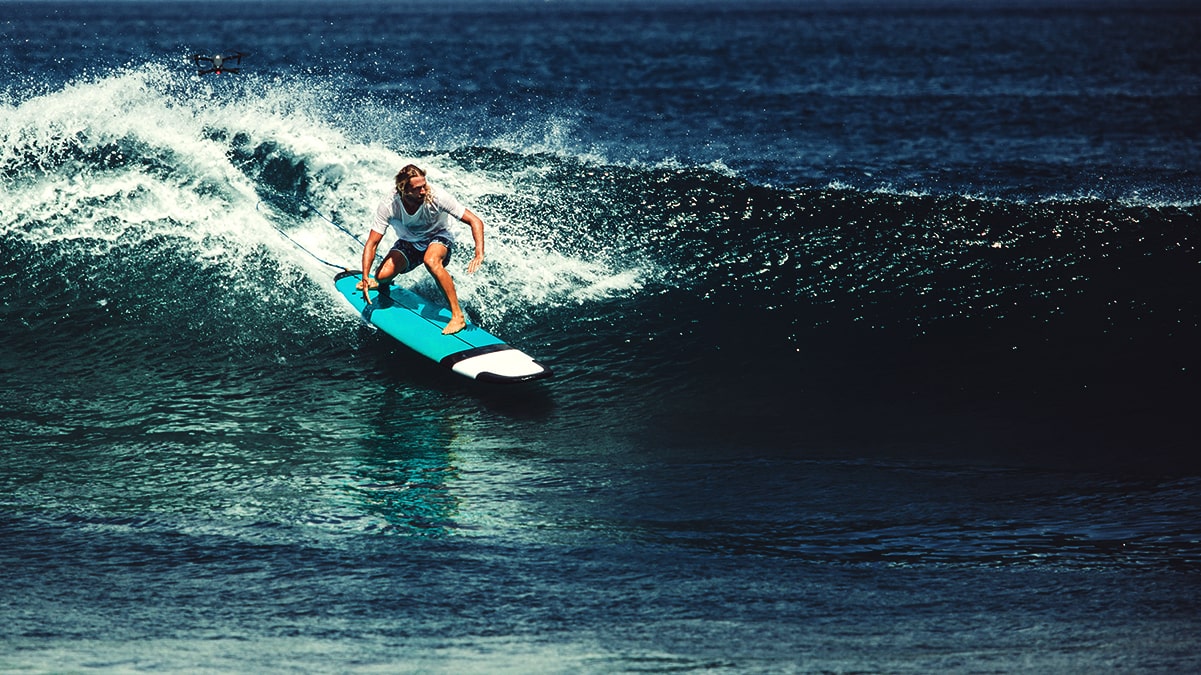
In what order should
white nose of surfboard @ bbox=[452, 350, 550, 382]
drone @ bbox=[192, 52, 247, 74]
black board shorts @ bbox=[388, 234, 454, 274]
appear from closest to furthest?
white nose of surfboard @ bbox=[452, 350, 550, 382], black board shorts @ bbox=[388, 234, 454, 274], drone @ bbox=[192, 52, 247, 74]

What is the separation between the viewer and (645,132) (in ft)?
90.3

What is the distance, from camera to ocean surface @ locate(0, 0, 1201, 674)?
563 centimetres

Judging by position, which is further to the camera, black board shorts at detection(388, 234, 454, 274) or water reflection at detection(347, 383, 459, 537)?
black board shorts at detection(388, 234, 454, 274)

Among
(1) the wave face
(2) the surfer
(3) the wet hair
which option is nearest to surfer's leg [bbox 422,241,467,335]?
(2) the surfer

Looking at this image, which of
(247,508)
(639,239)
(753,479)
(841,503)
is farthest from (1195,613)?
(639,239)

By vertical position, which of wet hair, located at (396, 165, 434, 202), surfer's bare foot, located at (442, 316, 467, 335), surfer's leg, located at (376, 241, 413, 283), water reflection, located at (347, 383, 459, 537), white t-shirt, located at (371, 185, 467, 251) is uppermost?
wet hair, located at (396, 165, 434, 202)

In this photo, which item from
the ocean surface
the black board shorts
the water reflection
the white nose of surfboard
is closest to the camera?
the ocean surface

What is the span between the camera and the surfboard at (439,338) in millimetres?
9133

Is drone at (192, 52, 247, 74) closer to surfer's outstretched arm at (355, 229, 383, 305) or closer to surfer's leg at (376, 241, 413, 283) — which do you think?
surfer's leg at (376, 241, 413, 283)

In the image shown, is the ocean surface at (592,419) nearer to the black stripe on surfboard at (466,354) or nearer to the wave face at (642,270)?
the wave face at (642,270)

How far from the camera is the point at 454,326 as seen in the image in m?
9.85

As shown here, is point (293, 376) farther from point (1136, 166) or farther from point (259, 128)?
point (1136, 166)

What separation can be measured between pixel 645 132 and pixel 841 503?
21110mm

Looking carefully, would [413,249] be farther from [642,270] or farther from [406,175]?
[642,270]
